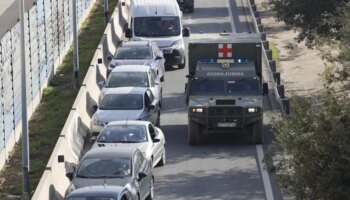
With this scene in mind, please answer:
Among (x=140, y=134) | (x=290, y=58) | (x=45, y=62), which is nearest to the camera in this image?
(x=140, y=134)

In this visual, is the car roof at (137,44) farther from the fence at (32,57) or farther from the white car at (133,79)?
the white car at (133,79)

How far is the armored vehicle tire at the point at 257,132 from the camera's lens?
3419 centimetres

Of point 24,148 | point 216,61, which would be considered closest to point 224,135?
point 216,61

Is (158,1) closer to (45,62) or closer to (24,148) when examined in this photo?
(45,62)

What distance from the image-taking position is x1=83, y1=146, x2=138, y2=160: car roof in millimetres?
27266

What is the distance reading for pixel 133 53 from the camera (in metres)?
43.0

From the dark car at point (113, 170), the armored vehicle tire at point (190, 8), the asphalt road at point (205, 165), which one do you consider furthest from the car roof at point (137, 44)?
the armored vehicle tire at point (190, 8)

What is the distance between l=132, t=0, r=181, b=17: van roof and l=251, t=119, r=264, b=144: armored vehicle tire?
1335 centimetres

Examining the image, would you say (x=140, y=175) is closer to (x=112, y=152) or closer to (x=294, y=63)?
(x=112, y=152)

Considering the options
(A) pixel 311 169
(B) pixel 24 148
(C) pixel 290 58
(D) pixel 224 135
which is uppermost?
(A) pixel 311 169

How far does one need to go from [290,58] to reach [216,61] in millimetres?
20911

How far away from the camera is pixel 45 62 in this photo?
140ft

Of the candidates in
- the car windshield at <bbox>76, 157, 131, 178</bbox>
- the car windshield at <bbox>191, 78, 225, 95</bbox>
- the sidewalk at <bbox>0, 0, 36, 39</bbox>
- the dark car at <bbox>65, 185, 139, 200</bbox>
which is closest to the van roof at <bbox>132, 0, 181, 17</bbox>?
the sidewalk at <bbox>0, 0, 36, 39</bbox>

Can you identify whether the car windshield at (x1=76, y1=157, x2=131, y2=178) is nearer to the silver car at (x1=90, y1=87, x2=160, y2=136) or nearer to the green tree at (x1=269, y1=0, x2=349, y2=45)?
the silver car at (x1=90, y1=87, x2=160, y2=136)
